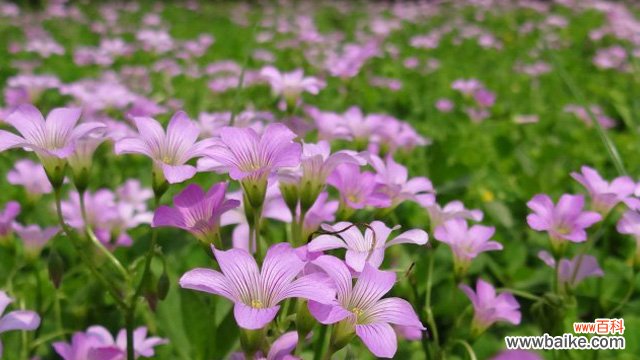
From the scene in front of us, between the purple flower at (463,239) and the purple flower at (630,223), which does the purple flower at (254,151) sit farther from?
the purple flower at (630,223)

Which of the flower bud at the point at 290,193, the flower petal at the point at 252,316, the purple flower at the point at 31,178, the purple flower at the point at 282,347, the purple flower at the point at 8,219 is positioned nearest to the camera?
the flower petal at the point at 252,316

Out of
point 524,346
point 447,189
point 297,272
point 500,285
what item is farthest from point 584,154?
point 297,272

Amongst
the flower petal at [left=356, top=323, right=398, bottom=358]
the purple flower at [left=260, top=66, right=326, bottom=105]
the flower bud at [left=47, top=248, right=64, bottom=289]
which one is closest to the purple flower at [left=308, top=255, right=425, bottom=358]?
the flower petal at [left=356, top=323, right=398, bottom=358]

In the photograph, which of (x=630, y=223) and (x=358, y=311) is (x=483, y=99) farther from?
(x=358, y=311)

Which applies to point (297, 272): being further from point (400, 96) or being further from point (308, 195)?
point (400, 96)

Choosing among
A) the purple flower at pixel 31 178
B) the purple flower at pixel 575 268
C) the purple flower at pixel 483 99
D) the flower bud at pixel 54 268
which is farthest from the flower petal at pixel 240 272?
the purple flower at pixel 483 99

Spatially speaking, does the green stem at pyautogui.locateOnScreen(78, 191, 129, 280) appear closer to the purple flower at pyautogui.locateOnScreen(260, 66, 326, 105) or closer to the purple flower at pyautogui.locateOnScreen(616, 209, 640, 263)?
the purple flower at pyautogui.locateOnScreen(260, 66, 326, 105)
